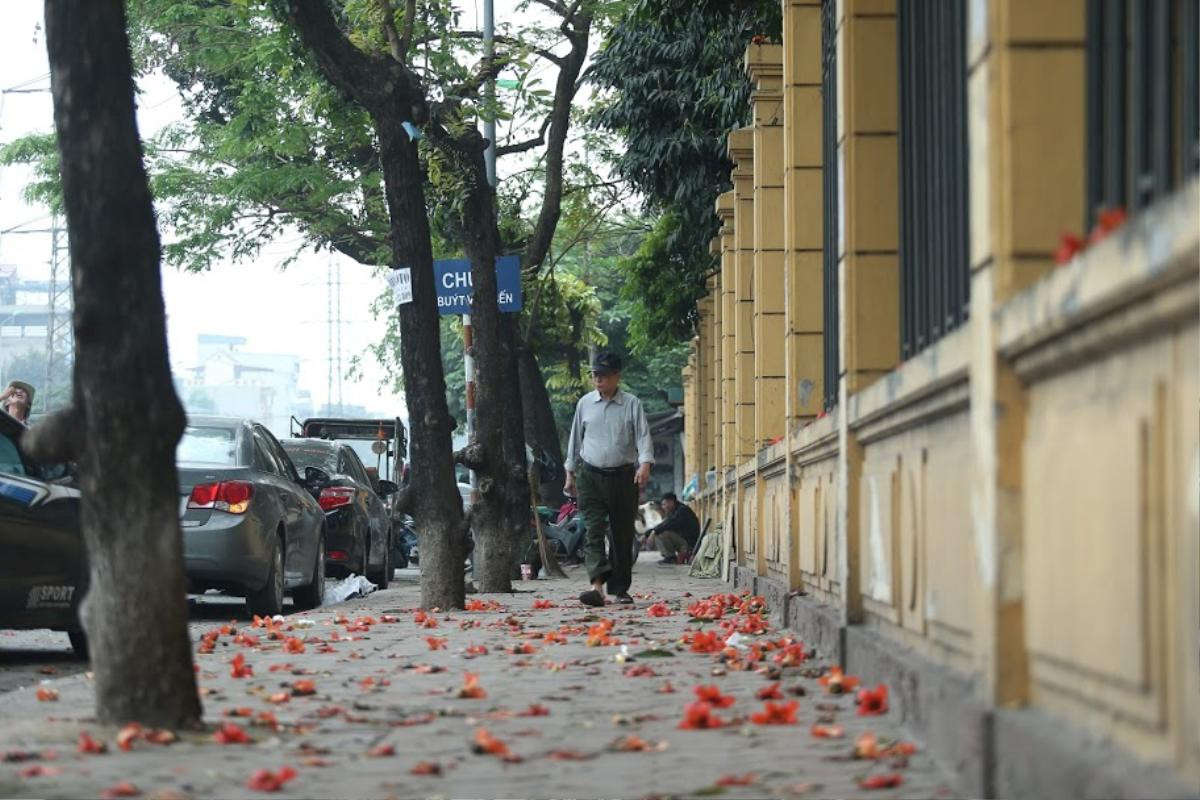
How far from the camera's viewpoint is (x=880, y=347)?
890 centimetres

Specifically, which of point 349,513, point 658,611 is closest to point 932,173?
point 658,611

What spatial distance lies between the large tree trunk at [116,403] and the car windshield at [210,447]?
850 cm

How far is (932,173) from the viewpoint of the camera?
25.2 feet

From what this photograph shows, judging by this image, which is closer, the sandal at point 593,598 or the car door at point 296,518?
the sandal at point 593,598

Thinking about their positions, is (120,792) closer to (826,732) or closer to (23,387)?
(826,732)

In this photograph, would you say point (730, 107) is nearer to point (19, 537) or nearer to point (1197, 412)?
point (19, 537)

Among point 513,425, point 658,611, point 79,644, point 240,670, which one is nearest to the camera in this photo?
point 240,670

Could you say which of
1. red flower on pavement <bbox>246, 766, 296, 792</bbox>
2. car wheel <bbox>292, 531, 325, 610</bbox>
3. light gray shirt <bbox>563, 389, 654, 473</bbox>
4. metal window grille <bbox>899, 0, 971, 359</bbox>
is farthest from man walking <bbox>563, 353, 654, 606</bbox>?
red flower on pavement <bbox>246, 766, 296, 792</bbox>

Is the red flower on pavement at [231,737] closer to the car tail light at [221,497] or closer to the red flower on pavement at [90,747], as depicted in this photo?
the red flower on pavement at [90,747]

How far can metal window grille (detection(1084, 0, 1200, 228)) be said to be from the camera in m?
4.26

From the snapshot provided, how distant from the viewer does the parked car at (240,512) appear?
48.0ft

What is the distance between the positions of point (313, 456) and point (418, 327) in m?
7.37

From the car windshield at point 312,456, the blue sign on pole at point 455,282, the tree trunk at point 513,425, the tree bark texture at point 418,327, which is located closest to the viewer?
the tree bark texture at point 418,327

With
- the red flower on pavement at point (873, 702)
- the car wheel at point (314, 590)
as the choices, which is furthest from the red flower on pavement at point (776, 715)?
the car wheel at point (314, 590)
